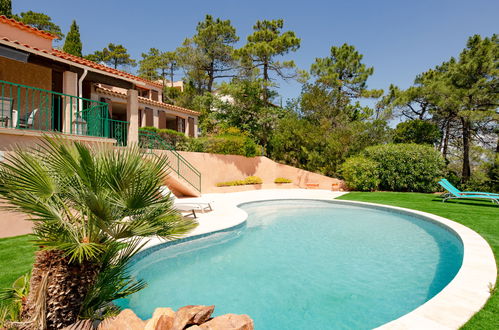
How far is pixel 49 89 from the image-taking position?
1008 centimetres

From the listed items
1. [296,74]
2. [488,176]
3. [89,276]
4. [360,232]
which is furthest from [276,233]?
[296,74]

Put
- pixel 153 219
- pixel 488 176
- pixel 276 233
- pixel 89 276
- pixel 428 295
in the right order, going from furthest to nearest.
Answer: pixel 488 176, pixel 276 233, pixel 428 295, pixel 153 219, pixel 89 276

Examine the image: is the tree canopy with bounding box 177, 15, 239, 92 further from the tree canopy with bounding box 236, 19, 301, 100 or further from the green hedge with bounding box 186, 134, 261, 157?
the green hedge with bounding box 186, 134, 261, 157

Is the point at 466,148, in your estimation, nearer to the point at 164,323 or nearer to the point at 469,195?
the point at 469,195

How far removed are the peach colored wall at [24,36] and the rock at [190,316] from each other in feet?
39.5

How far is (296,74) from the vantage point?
2239 centimetres

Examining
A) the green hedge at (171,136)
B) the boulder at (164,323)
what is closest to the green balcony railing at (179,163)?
the green hedge at (171,136)

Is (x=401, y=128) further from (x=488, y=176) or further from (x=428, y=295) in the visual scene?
(x=428, y=295)

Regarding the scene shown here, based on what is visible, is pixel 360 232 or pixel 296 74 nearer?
pixel 360 232

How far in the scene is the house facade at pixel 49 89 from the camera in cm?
698

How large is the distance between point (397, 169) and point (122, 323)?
1791cm

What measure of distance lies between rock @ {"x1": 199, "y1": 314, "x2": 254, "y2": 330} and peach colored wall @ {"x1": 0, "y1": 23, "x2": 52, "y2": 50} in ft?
40.4

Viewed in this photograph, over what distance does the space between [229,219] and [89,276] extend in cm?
601

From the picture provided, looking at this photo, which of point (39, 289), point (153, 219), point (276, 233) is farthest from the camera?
point (276, 233)
